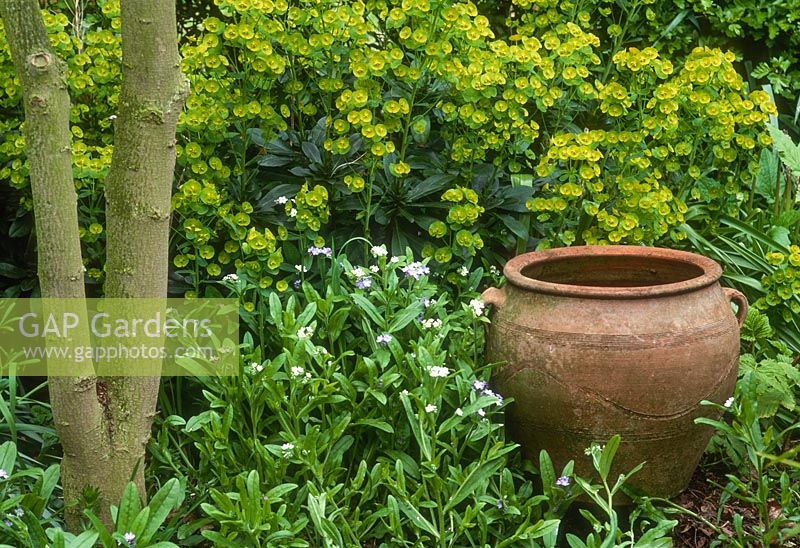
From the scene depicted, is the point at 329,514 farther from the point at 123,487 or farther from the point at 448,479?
the point at 123,487

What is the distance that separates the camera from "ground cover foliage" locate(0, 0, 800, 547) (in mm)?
2383

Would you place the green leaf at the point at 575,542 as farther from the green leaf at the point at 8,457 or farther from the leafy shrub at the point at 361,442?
the green leaf at the point at 8,457

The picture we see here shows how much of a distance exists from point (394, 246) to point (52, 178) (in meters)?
1.33

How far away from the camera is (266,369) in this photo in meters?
2.45

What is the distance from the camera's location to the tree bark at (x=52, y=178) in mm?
1984

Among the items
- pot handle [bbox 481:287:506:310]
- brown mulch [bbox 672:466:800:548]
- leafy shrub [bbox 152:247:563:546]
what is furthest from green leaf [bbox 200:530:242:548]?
brown mulch [bbox 672:466:800:548]

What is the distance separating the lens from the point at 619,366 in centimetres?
247

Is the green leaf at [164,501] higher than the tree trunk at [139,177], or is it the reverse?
the tree trunk at [139,177]

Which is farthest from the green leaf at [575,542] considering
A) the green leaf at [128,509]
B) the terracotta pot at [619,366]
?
the green leaf at [128,509]

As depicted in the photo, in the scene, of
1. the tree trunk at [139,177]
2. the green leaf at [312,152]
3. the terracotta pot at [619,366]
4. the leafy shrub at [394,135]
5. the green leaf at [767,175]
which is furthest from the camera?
the green leaf at [767,175]

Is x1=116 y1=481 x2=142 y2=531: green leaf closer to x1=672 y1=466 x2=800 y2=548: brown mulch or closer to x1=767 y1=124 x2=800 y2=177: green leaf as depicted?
x1=672 y1=466 x2=800 y2=548: brown mulch

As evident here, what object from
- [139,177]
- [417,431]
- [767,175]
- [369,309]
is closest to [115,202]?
[139,177]

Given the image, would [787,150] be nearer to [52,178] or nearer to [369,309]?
[369,309]

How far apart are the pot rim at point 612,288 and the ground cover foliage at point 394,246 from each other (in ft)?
0.78
